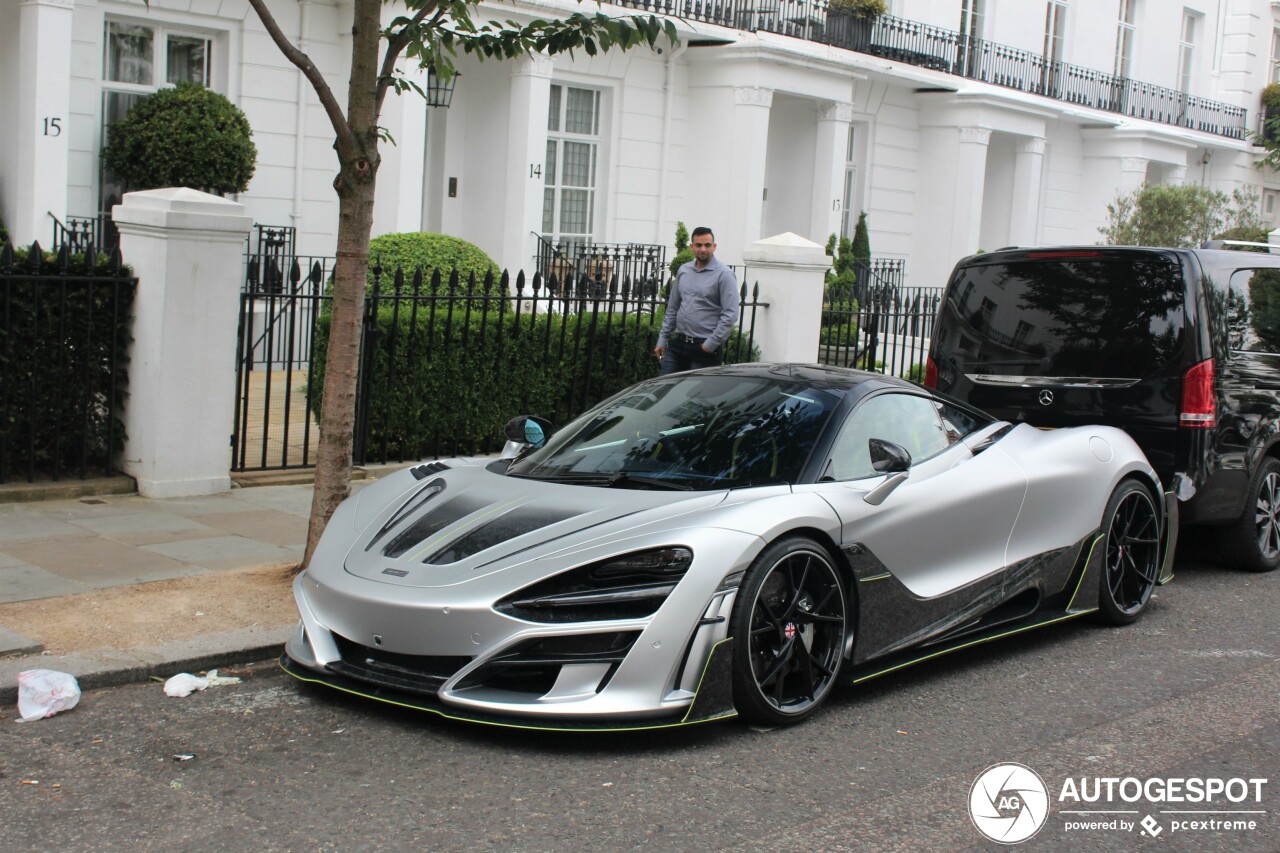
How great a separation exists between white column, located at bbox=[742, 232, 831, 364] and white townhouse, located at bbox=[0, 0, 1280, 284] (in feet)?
11.0

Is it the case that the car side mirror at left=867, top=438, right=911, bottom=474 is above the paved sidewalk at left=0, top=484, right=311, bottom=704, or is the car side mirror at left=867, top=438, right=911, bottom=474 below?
A: above

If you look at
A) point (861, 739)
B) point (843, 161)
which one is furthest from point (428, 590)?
point (843, 161)

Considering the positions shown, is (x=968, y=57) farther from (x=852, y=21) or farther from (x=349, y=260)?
(x=349, y=260)

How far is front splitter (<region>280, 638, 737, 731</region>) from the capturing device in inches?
188

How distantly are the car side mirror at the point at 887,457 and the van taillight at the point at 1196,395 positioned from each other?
2846mm

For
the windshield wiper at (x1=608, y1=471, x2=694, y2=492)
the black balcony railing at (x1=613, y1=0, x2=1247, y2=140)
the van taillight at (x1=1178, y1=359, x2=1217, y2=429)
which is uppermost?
the black balcony railing at (x1=613, y1=0, x2=1247, y2=140)

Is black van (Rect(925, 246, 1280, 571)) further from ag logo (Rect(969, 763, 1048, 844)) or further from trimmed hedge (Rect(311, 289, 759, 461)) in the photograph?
trimmed hedge (Rect(311, 289, 759, 461))

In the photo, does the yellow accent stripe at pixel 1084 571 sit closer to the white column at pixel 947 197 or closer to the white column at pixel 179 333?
the white column at pixel 179 333

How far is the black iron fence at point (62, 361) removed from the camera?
27.9 ft

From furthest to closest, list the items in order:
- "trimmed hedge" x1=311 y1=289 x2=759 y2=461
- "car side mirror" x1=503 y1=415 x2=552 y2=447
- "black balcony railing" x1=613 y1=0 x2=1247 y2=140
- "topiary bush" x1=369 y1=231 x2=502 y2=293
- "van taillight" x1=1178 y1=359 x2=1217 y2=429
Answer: "black balcony railing" x1=613 y1=0 x2=1247 y2=140 → "topiary bush" x1=369 y1=231 x2=502 y2=293 → "trimmed hedge" x1=311 y1=289 x2=759 y2=461 → "van taillight" x1=1178 y1=359 x2=1217 y2=429 → "car side mirror" x1=503 y1=415 x2=552 y2=447

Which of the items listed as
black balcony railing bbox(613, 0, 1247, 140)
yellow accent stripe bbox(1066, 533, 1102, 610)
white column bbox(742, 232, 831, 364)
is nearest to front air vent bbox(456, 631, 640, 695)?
yellow accent stripe bbox(1066, 533, 1102, 610)

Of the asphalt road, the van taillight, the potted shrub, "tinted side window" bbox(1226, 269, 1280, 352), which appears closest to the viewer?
the asphalt road

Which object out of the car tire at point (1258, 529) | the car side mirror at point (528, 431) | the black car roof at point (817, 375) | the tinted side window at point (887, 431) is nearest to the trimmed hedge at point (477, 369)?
the car side mirror at point (528, 431)

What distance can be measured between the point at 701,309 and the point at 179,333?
373 centimetres
